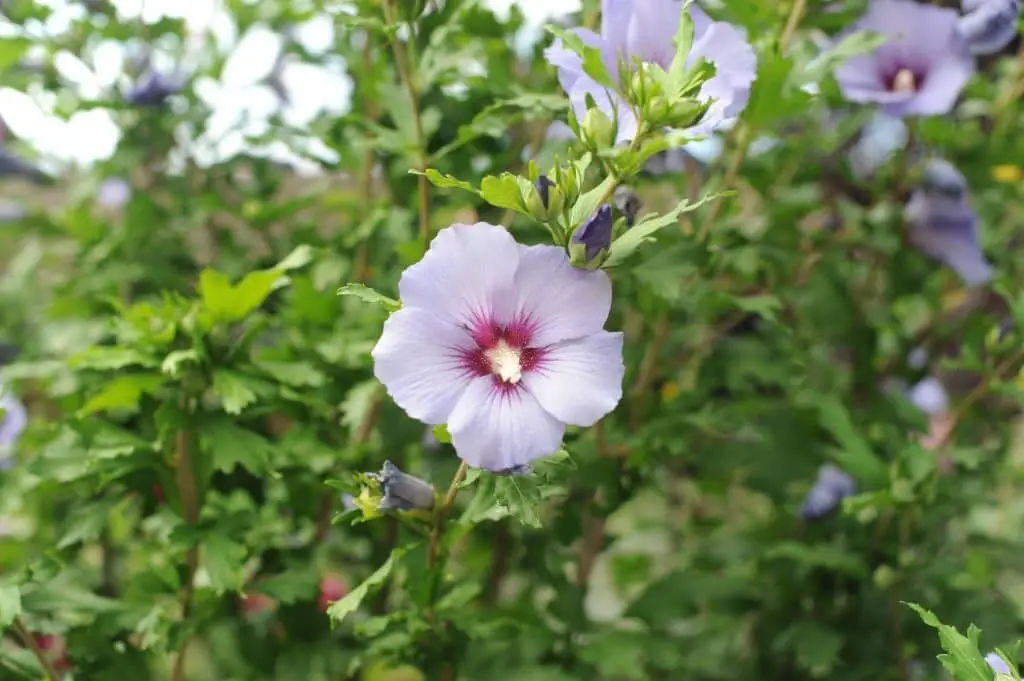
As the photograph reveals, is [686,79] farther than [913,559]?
No

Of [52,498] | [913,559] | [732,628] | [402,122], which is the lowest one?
[732,628]

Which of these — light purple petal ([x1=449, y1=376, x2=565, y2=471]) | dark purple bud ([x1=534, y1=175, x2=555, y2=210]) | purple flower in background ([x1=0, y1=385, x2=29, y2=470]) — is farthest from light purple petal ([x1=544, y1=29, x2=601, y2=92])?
purple flower in background ([x1=0, y1=385, x2=29, y2=470])

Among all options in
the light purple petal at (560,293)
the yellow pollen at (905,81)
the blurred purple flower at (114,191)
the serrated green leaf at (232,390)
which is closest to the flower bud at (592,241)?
the light purple petal at (560,293)

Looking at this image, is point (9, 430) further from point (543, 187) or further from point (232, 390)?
point (543, 187)

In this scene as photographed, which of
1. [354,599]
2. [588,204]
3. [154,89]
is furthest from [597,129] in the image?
[154,89]

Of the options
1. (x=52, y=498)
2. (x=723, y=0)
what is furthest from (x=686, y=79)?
(x=52, y=498)

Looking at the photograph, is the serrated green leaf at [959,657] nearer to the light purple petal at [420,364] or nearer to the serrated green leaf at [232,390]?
the light purple petal at [420,364]

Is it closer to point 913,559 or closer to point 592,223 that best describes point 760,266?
point 913,559

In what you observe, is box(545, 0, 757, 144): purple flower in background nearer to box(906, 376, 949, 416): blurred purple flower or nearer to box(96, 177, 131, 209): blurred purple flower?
box(906, 376, 949, 416): blurred purple flower
